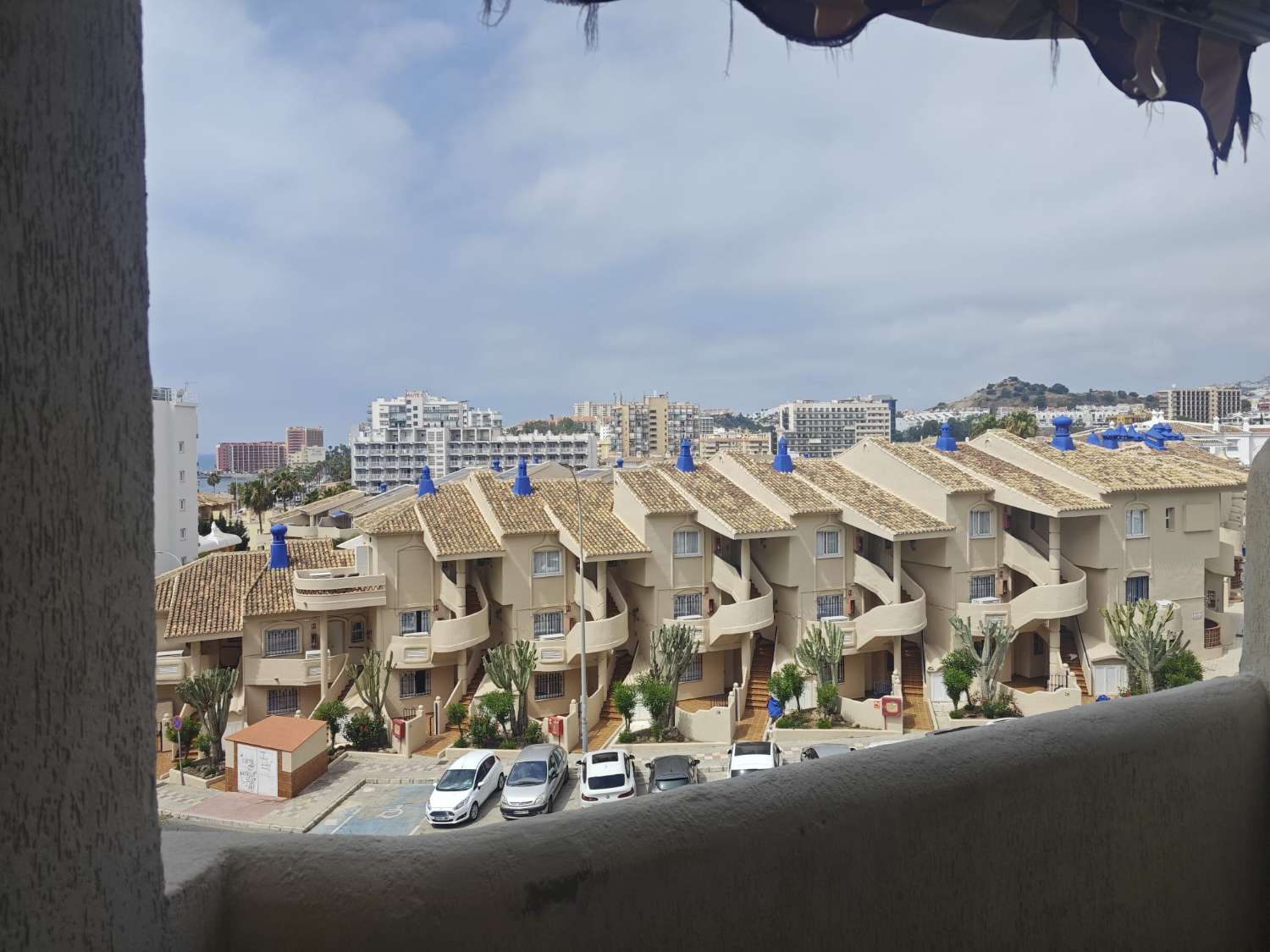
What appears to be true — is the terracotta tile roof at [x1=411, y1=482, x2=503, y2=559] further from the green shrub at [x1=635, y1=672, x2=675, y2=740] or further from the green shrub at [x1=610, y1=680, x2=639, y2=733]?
the green shrub at [x1=635, y1=672, x2=675, y2=740]

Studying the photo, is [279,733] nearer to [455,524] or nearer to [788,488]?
[455,524]

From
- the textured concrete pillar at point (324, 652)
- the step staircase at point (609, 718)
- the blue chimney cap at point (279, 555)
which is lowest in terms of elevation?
the step staircase at point (609, 718)

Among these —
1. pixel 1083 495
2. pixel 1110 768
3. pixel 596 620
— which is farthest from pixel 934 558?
pixel 1110 768

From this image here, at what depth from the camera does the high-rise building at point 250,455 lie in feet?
319

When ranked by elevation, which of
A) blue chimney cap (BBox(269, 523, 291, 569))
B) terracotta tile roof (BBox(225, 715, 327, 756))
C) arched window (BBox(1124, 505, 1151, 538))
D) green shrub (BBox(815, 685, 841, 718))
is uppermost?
arched window (BBox(1124, 505, 1151, 538))

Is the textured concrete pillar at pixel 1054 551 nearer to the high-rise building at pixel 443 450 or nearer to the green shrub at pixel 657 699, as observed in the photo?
the green shrub at pixel 657 699

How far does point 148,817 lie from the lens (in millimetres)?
941

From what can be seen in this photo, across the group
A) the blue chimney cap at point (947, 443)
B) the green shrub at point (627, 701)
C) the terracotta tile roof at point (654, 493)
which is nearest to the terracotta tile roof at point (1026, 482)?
the blue chimney cap at point (947, 443)

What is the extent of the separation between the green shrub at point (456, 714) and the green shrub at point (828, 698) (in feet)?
20.1

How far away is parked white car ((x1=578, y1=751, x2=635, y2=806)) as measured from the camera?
10508 millimetres

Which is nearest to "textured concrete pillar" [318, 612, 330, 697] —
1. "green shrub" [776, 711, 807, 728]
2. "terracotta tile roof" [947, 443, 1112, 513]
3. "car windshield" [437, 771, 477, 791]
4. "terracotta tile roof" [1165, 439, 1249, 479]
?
"car windshield" [437, 771, 477, 791]

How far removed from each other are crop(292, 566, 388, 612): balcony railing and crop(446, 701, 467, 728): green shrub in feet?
7.57

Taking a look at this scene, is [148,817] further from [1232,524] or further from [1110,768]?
[1232,524]

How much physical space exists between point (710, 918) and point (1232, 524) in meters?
21.6
